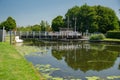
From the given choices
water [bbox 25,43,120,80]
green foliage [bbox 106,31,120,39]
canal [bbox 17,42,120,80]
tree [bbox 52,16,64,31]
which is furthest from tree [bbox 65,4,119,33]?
canal [bbox 17,42,120,80]

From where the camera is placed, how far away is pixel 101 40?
39656mm

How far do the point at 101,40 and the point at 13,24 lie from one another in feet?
178

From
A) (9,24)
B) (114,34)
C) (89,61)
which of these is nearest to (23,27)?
(9,24)

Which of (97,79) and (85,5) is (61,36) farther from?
(97,79)

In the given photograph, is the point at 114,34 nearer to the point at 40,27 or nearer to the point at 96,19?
the point at 96,19

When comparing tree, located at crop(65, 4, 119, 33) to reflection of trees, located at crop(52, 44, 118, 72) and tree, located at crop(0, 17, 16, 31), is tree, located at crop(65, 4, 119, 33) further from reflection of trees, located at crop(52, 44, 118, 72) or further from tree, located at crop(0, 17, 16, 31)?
reflection of trees, located at crop(52, 44, 118, 72)

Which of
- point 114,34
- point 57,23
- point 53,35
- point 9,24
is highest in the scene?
point 57,23

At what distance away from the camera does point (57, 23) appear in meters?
81.9

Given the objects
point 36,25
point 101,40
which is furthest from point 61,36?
point 36,25

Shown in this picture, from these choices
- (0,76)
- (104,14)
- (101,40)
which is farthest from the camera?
(104,14)

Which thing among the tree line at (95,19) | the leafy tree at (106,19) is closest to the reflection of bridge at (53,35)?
the tree line at (95,19)

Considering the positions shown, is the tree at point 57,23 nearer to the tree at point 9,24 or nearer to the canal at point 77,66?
the tree at point 9,24

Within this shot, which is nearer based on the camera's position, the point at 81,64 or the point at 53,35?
the point at 81,64

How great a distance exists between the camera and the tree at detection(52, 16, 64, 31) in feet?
268
